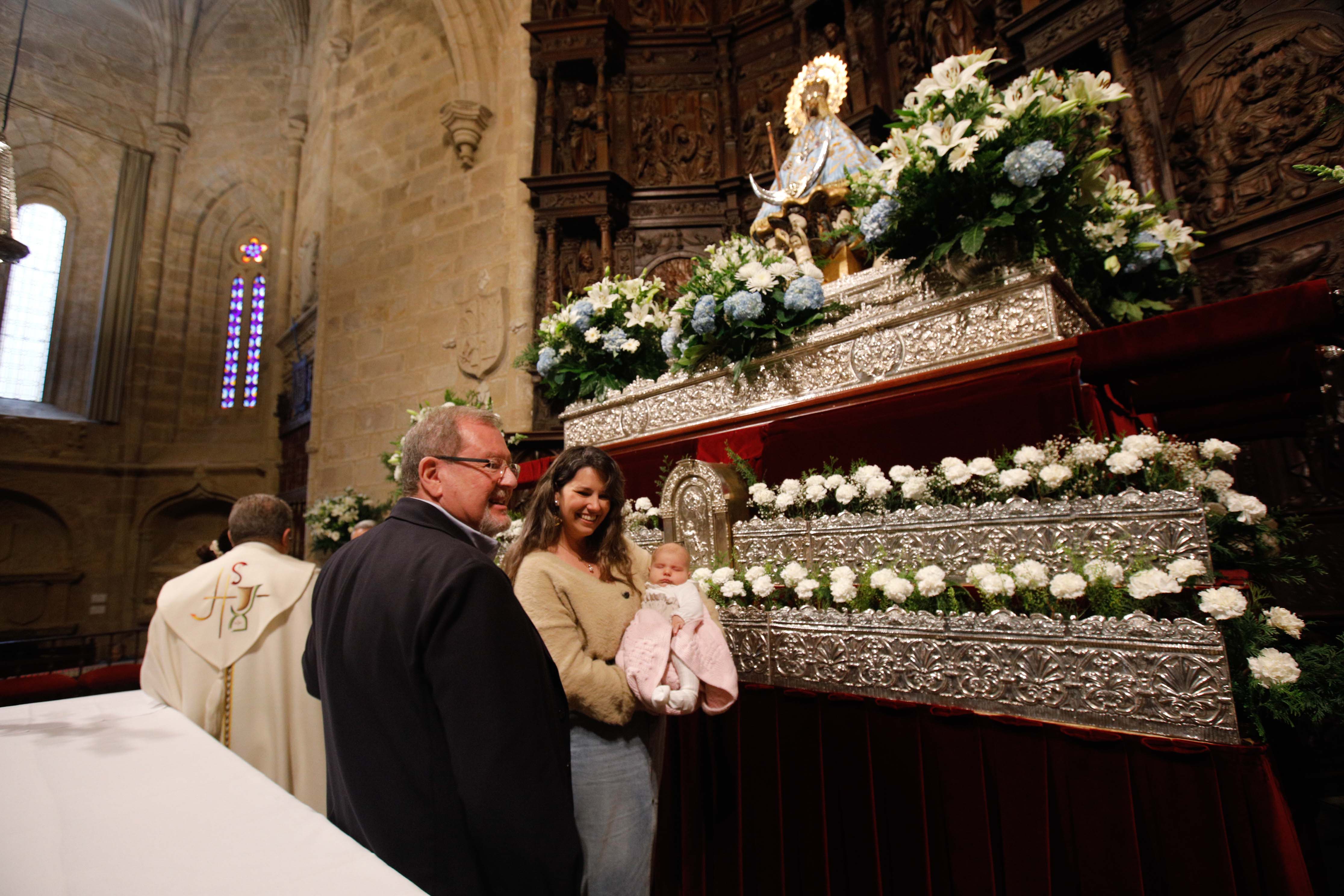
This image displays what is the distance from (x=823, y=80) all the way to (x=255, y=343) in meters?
13.7

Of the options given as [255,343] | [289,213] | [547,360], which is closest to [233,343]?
[255,343]

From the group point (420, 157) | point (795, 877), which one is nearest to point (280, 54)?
point (420, 157)

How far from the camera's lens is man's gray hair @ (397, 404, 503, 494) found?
1628mm

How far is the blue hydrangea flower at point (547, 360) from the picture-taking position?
4.68 metres

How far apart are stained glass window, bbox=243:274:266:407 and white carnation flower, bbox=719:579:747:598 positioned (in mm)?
14309

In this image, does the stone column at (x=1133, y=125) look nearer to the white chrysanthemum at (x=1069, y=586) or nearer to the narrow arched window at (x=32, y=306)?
the white chrysanthemum at (x=1069, y=586)

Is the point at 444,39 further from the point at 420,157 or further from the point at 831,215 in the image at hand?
the point at 831,215

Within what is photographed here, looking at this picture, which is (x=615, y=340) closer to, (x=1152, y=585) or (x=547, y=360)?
(x=547, y=360)

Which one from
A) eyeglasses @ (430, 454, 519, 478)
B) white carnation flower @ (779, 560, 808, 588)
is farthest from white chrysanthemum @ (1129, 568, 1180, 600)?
eyeglasses @ (430, 454, 519, 478)

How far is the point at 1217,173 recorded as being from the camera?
159 inches

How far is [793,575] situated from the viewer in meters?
2.41

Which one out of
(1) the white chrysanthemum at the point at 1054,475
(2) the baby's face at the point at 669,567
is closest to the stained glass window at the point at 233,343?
(2) the baby's face at the point at 669,567

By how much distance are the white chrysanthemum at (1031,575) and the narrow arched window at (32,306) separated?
16.8 metres

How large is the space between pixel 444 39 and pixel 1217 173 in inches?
367
